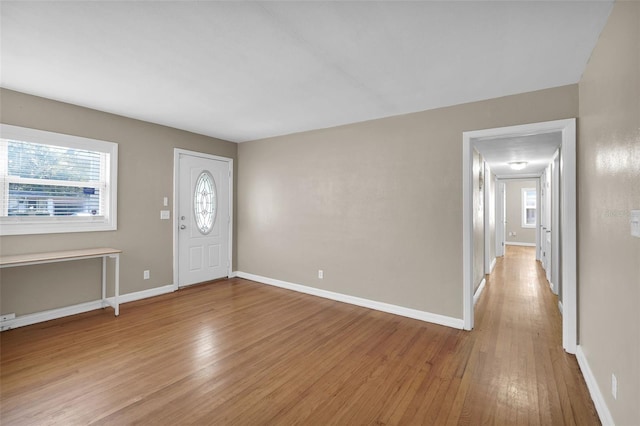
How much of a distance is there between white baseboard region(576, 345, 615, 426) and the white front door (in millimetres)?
4952

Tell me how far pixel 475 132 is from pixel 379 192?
51.3 inches

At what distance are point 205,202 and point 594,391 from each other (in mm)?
5167

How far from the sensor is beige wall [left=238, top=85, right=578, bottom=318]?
11.1 feet

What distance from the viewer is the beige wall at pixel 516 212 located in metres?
10.5

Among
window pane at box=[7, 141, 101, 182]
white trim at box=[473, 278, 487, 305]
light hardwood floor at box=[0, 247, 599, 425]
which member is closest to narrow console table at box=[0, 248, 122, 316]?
light hardwood floor at box=[0, 247, 599, 425]

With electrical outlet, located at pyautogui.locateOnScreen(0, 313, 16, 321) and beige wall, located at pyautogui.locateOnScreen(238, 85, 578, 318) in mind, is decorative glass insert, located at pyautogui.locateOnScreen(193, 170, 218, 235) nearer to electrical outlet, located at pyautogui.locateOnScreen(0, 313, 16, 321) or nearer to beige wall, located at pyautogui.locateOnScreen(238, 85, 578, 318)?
beige wall, located at pyautogui.locateOnScreen(238, 85, 578, 318)

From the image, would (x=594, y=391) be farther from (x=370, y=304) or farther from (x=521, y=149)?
(x=521, y=149)

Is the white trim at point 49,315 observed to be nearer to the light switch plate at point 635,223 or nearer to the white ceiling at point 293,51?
the white ceiling at point 293,51

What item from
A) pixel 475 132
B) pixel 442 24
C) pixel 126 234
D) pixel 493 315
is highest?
pixel 442 24

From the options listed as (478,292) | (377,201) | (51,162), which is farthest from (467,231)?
(51,162)

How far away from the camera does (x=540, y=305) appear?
410 centimetres

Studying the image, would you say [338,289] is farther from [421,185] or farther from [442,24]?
[442,24]

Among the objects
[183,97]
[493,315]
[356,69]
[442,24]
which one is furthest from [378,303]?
[183,97]

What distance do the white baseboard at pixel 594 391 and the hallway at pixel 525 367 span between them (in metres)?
0.04
